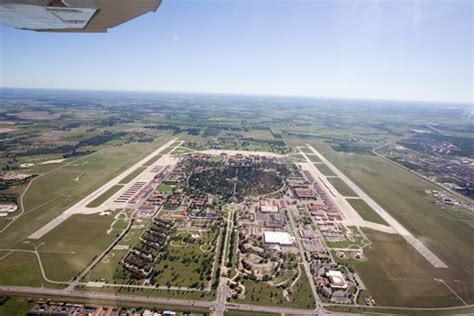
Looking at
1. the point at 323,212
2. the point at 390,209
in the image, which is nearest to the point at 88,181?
the point at 323,212

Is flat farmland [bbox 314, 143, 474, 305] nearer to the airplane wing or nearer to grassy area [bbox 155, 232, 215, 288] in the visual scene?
grassy area [bbox 155, 232, 215, 288]

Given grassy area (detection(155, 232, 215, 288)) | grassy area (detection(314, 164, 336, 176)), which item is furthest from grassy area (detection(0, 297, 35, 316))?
grassy area (detection(314, 164, 336, 176))

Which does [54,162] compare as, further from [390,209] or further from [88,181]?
[390,209]

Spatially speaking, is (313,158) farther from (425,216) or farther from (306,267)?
(306,267)

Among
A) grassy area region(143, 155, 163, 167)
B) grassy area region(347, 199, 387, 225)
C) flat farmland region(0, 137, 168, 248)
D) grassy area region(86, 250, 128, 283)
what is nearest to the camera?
grassy area region(86, 250, 128, 283)

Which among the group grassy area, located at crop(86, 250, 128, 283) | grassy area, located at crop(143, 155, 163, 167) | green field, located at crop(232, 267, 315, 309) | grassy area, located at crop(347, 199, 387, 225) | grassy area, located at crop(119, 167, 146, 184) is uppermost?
grassy area, located at crop(143, 155, 163, 167)

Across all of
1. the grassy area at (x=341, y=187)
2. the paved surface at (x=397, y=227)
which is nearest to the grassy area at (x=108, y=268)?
the paved surface at (x=397, y=227)
